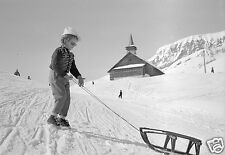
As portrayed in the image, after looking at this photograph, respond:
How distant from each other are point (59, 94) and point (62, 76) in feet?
1.30

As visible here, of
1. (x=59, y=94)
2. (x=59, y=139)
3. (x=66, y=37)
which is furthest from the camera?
(x=66, y=37)

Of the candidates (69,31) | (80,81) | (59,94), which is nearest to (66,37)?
(69,31)

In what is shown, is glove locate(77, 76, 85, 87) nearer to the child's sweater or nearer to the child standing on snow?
the child standing on snow

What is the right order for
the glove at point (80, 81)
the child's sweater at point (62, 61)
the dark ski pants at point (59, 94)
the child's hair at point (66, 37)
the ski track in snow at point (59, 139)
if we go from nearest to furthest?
the ski track in snow at point (59, 139)
the dark ski pants at point (59, 94)
the child's sweater at point (62, 61)
the child's hair at point (66, 37)
the glove at point (80, 81)

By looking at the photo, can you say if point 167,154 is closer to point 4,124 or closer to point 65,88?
point 65,88

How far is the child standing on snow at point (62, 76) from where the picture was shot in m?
5.00

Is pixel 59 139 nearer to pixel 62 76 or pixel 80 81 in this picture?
pixel 62 76

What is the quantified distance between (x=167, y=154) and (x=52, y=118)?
7.91 feet

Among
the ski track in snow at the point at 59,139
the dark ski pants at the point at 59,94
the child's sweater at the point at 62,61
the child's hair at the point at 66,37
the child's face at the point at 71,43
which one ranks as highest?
the child's hair at the point at 66,37

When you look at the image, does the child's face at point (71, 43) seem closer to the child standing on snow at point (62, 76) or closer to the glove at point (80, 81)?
the child standing on snow at point (62, 76)

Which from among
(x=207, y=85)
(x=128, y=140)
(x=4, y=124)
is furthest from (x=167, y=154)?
(x=207, y=85)

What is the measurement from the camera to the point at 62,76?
521 centimetres

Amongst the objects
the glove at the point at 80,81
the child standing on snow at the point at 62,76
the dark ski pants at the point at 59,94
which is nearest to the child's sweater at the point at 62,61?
the child standing on snow at the point at 62,76

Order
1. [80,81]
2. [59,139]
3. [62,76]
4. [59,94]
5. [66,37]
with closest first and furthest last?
1. [59,139]
2. [59,94]
3. [62,76]
4. [66,37]
5. [80,81]
